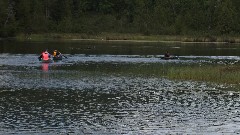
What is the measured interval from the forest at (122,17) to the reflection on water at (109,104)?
284 feet

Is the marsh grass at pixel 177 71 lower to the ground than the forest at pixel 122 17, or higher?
lower

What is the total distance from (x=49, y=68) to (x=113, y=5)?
110 meters

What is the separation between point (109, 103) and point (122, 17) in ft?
417

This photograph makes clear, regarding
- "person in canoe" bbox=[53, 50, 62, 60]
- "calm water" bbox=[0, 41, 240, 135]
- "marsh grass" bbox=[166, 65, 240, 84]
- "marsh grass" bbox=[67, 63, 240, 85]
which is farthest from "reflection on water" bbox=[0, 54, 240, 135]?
"person in canoe" bbox=[53, 50, 62, 60]

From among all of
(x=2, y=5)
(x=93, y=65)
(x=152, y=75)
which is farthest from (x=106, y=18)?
(x=152, y=75)

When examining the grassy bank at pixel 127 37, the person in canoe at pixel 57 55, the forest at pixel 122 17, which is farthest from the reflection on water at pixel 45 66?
the forest at pixel 122 17

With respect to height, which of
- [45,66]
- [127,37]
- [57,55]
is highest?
[127,37]

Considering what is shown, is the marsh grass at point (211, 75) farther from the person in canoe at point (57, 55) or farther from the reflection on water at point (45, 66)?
the person in canoe at point (57, 55)

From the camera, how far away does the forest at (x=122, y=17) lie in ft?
469

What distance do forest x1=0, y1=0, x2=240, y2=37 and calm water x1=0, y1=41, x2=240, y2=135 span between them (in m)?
86.0

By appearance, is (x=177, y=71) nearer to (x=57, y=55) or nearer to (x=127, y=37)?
(x=57, y=55)

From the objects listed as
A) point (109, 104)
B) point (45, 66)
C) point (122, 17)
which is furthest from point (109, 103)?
point (122, 17)

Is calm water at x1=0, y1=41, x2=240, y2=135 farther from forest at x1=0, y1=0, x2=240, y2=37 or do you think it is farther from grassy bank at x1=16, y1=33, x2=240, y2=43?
forest at x1=0, y1=0, x2=240, y2=37

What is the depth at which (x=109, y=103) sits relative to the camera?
35812 millimetres
